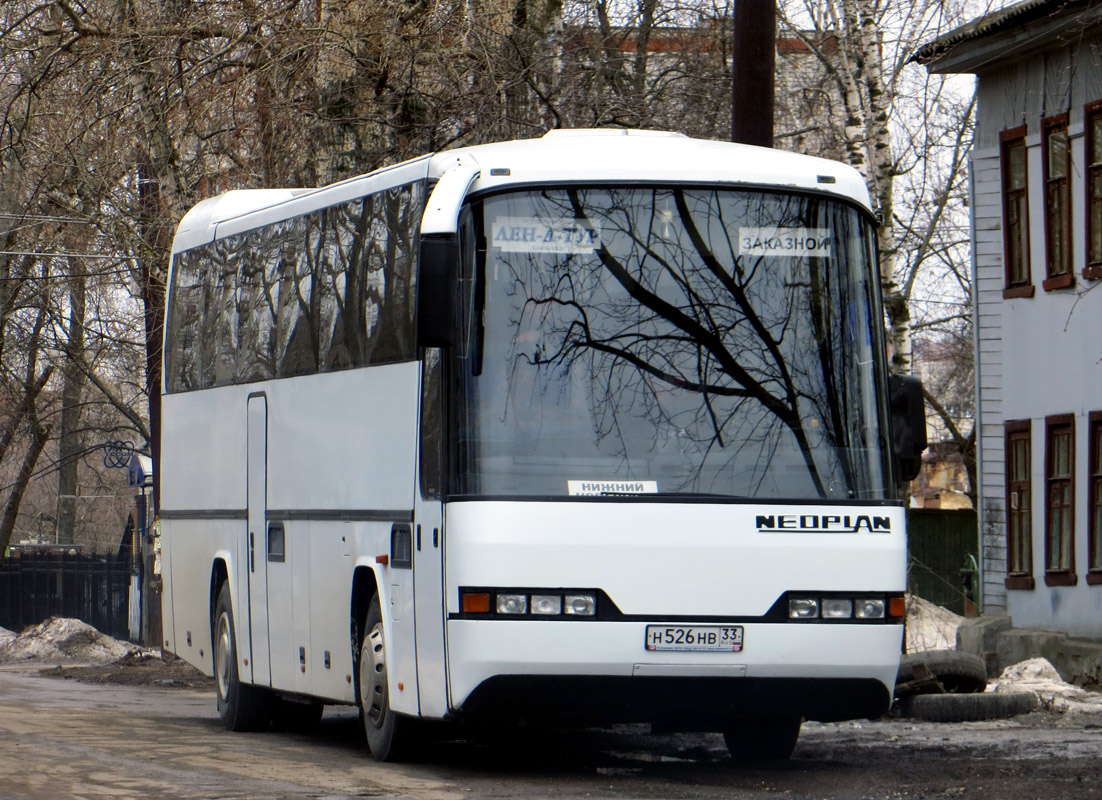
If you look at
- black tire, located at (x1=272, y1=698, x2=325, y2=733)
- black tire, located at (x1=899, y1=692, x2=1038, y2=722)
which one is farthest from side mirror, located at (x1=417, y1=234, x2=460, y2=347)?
black tire, located at (x1=899, y1=692, x2=1038, y2=722)

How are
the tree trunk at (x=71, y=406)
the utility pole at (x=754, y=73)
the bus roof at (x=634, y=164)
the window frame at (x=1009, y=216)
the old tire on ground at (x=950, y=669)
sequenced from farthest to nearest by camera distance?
the tree trunk at (x=71, y=406)
the window frame at (x=1009, y=216)
the old tire on ground at (x=950, y=669)
the utility pole at (x=754, y=73)
the bus roof at (x=634, y=164)

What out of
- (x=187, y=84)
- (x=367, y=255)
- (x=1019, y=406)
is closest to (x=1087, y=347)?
(x=1019, y=406)

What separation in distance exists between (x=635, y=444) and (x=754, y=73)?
475 cm

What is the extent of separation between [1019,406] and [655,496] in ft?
48.6

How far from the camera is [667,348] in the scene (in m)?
10.3

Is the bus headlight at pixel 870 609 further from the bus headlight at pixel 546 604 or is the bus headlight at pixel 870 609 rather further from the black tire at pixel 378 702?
the black tire at pixel 378 702

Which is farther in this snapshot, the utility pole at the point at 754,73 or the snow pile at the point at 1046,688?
the snow pile at the point at 1046,688

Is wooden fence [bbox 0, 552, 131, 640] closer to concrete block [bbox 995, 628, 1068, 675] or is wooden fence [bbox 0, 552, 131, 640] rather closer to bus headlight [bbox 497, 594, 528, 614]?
concrete block [bbox 995, 628, 1068, 675]

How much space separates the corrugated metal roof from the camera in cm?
2203

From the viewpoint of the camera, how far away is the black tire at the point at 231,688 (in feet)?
47.6

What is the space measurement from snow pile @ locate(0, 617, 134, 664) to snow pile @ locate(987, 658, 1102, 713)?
49.0 feet

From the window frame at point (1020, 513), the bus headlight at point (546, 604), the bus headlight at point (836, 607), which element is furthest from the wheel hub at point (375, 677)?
the window frame at point (1020, 513)

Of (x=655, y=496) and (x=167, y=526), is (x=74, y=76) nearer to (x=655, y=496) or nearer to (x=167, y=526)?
(x=167, y=526)

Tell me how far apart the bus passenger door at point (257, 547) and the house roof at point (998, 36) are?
36.6 ft
